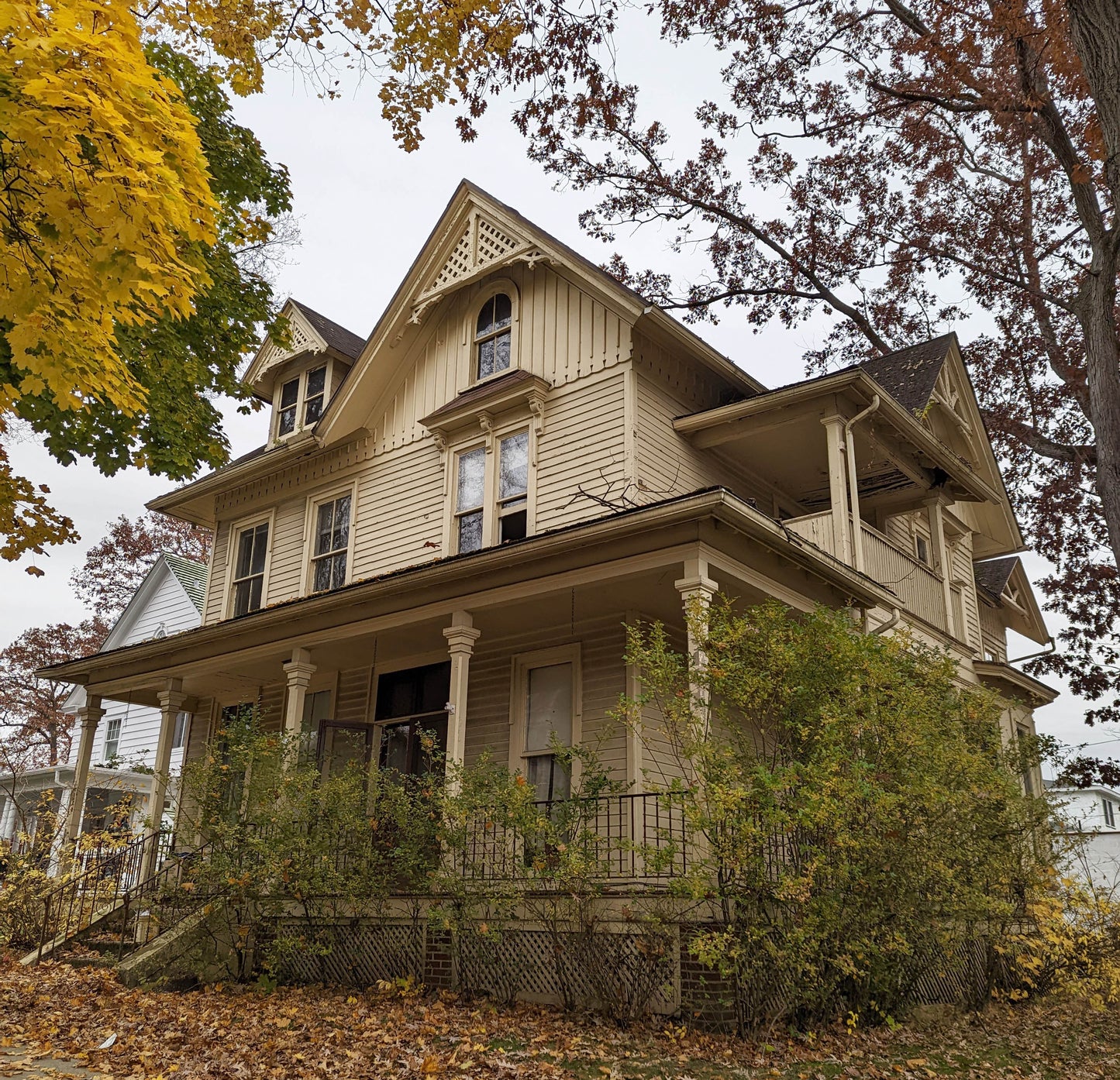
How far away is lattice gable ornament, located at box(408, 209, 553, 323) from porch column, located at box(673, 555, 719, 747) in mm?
6935

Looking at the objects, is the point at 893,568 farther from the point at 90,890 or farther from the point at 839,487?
the point at 90,890

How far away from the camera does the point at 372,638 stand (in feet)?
44.4

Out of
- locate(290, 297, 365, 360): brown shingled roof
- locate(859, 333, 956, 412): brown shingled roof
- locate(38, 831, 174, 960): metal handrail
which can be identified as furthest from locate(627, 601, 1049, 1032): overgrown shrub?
locate(290, 297, 365, 360): brown shingled roof

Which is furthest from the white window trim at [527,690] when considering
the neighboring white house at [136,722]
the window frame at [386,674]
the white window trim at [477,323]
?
the neighboring white house at [136,722]

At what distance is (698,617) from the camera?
9.05 metres

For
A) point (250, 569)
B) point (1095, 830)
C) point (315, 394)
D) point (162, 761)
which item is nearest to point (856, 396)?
point (1095, 830)

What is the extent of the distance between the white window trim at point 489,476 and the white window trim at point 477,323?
0.85 m

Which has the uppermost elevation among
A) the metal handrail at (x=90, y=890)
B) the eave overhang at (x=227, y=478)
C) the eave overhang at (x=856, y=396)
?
the eave overhang at (x=227, y=478)

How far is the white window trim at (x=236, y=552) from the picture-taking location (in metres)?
18.0

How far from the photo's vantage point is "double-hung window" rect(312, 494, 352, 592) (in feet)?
55.1

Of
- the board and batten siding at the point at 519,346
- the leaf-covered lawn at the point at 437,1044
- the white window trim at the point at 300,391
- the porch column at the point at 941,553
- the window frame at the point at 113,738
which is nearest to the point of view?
the leaf-covered lawn at the point at 437,1044

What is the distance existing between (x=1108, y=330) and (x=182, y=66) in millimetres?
12603

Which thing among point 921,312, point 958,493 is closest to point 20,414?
point 958,493

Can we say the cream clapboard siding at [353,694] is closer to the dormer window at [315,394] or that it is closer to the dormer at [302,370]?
the dormer at [302,370]
